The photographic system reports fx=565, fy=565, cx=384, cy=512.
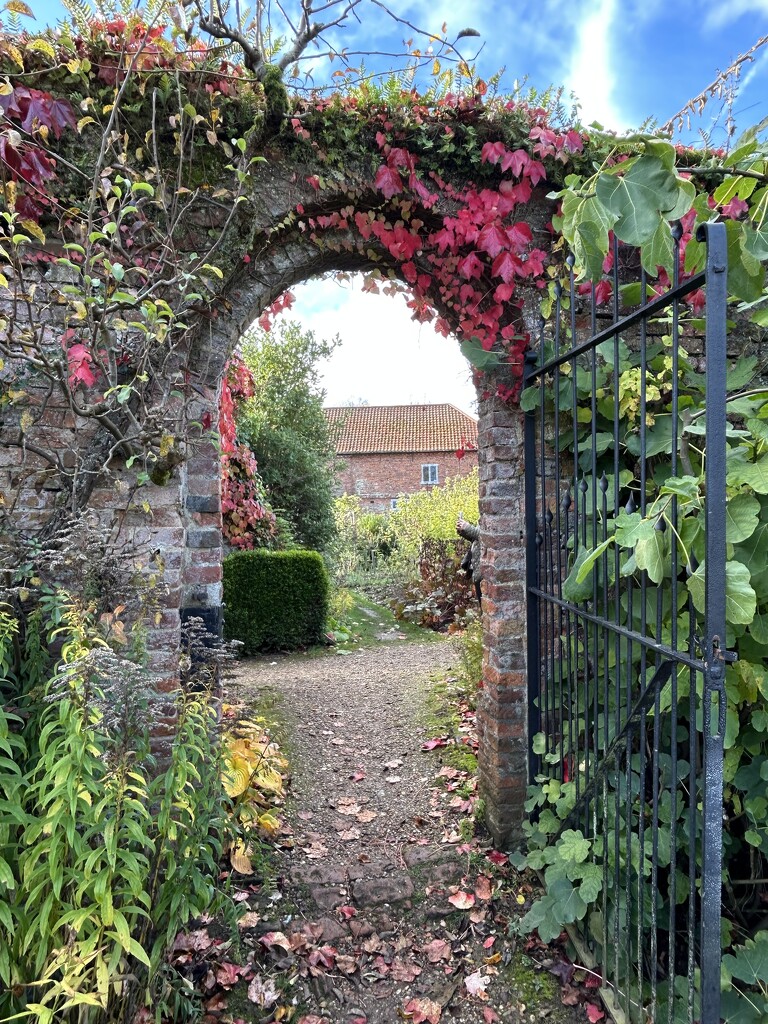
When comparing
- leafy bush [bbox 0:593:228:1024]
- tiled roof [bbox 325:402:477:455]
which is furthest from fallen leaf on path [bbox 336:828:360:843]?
tiled roof [bbox 325:402:477:455]

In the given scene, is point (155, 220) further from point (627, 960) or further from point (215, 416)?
point (627, 960)

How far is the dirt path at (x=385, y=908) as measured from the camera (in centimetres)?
208

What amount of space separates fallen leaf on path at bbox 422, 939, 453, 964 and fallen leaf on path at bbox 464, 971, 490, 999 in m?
0.12

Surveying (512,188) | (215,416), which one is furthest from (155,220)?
(512,188)

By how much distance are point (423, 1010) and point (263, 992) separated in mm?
581

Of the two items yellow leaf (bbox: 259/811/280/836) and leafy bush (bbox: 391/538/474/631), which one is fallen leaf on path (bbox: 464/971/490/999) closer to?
yellow leaf (bbox: 259/811/280/836)

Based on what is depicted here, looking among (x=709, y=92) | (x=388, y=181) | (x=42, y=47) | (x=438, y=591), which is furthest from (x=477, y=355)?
(x=438, y=591)

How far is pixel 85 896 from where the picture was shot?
170 cm

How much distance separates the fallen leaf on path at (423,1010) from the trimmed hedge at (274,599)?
4.85 meters

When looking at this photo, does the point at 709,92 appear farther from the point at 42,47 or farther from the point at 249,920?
the point at 249,920

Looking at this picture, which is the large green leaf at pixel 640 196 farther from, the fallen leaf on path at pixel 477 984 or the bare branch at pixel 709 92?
the fallen leaf on path at pixel 477 984

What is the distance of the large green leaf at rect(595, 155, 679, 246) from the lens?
4.52ft

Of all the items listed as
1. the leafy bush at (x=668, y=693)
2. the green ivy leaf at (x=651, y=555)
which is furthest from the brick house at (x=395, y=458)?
the green ivy leaf at (x=651, y=555)

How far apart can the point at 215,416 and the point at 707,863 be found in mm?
2412
